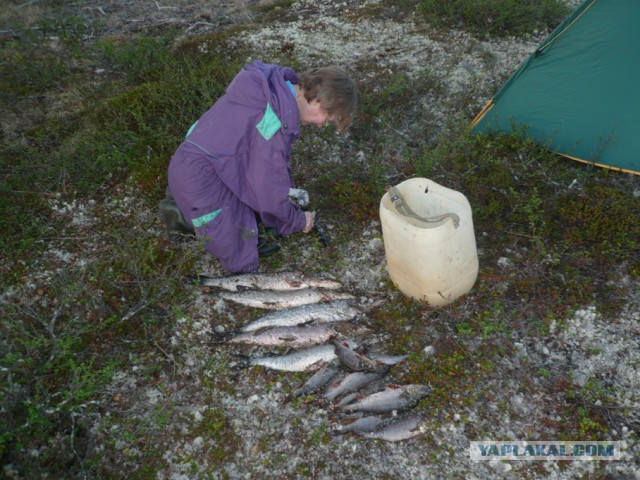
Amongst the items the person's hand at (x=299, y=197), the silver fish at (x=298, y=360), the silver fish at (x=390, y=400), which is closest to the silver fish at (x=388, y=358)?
the silver fish at (x=390, y=400)

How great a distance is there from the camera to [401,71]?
633 cm

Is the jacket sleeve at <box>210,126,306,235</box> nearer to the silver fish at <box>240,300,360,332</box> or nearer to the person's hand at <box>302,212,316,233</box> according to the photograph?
the person's hand at <box>302,212,316,233</box>

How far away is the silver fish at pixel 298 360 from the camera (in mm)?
3469

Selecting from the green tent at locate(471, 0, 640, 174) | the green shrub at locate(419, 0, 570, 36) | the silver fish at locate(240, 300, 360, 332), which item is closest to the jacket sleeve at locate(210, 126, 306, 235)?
the silver fish at locate(240, 300, 360, 332)

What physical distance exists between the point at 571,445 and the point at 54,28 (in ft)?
32.6

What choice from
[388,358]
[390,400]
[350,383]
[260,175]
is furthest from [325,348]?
[260,175]

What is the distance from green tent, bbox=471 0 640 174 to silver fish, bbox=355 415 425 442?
3411 mm

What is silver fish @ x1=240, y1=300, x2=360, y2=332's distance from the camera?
3.75 m

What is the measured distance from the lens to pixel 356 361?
11.1 feet

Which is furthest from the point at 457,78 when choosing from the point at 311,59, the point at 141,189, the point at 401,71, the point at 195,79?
the point at 141,189

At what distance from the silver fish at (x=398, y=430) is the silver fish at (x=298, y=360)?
66 cm

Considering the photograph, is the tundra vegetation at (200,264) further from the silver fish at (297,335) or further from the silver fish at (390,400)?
the silver fish at (297,335)

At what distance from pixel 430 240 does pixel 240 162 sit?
1749 mm

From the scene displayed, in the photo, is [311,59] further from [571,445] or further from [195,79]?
[571,445]
